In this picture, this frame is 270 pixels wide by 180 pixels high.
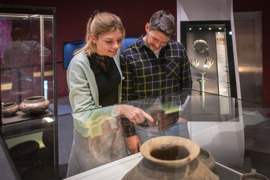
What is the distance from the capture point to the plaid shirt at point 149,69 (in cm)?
136

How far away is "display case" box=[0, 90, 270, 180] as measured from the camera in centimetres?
65

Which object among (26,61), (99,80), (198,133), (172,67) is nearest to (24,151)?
(198,133)

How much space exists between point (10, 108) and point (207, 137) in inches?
61.6

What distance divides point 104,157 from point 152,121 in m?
0.22

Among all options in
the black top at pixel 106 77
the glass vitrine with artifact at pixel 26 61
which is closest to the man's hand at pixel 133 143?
the black top at pixel 106 77

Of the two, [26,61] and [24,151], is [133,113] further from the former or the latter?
[26,61]

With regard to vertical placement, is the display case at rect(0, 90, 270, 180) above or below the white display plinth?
above

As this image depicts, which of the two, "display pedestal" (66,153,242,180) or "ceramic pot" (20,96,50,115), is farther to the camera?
"ceramic pot" (20,96,50,115)

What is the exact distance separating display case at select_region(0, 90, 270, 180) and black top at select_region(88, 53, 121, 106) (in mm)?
278

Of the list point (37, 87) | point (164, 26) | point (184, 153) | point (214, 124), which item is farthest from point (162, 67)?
point (37, 87)

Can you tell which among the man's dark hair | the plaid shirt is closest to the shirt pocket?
the plaid shirt

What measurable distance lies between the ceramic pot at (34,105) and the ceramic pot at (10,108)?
0.22 ft

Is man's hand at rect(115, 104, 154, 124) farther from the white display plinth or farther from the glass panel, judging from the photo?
the white display plinth

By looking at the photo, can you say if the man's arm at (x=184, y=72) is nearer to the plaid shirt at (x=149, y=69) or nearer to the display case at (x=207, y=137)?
the plaid shirt at (x=149, y=69)
